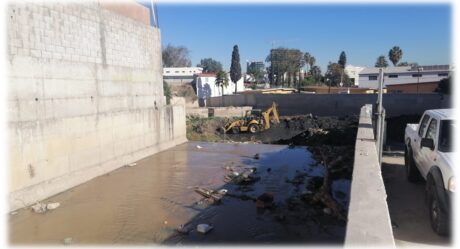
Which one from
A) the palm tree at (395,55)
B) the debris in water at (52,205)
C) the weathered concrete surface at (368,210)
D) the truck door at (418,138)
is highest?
the palm tree at (395,55)

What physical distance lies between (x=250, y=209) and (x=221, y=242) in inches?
71.3

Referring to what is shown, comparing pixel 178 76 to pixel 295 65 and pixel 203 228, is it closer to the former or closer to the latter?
pixel 295 65

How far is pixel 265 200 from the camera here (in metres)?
8.76

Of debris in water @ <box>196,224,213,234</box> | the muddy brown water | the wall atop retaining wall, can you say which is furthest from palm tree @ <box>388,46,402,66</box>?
debris in water @ <box>196,224,213,234</box>

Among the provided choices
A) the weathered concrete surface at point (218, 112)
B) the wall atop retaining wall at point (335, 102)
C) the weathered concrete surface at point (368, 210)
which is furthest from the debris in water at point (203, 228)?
the wall atop retaining wall at point (335, 102)

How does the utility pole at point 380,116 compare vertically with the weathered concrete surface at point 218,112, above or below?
above

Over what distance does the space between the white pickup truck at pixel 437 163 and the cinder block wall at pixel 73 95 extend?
8.43m

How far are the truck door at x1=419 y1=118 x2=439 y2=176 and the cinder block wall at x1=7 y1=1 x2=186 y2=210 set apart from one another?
8.50 meters

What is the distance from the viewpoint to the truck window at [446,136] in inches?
205

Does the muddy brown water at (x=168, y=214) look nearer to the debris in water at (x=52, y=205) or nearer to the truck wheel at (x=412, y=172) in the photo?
the debris in water at (x=52, y=205)

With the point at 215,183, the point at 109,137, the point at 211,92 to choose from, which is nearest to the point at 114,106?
the point at 109,137

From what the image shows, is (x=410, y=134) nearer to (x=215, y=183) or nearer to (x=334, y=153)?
(x=215, y=183)

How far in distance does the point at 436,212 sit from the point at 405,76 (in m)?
59.4

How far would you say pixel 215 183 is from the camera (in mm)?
10656
